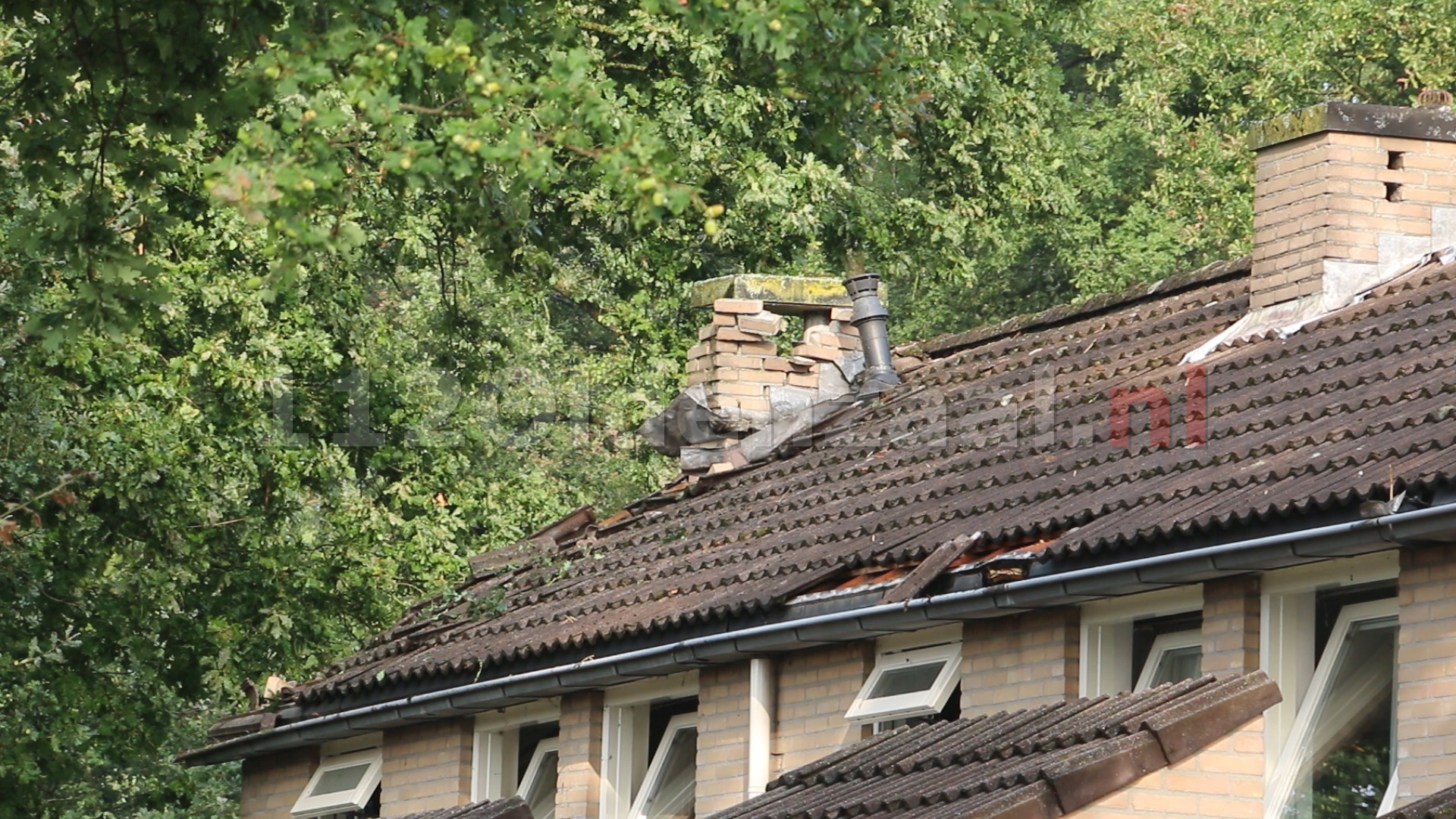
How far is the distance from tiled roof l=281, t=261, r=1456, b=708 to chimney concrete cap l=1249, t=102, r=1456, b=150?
106cm

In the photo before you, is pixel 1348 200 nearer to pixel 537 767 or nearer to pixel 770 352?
pixel 770 352

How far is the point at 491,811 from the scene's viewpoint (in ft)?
52.9

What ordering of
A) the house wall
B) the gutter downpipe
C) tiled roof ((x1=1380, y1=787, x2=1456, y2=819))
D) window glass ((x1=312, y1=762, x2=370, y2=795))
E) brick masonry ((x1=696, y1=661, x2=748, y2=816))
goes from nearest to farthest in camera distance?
1. tiled roof ((x1=1380, y1=787, x2=1456, y2=819))
2. the house wall
3. the gutter downpipe
4. brick masonry ((x1=696, y1=661, x2=748, y2=816))
5. window glass ((x1=312, y1=762, x2=370, y2=795))

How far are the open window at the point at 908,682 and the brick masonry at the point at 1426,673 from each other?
307 centimetres

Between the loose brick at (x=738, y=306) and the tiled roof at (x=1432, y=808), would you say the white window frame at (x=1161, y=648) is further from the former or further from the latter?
the loose brick at (x=738, y=306)

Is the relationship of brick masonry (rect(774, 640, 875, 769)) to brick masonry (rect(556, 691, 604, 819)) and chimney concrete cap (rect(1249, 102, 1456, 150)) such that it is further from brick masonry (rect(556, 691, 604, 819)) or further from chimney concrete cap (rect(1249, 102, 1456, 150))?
chimney concrete cap (rect(1249, 102, 1456, 150))

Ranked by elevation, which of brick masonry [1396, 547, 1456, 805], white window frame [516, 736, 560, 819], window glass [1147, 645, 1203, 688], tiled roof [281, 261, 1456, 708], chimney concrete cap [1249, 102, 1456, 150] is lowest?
brick masonry [1396, 547, 1456, 805]

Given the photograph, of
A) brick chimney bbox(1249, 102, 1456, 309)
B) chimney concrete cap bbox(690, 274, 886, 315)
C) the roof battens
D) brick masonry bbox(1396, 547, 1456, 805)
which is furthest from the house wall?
chimney concrete cap bbox(690, 274, 886, 315)

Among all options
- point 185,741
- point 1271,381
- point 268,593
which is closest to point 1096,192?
point 185,741

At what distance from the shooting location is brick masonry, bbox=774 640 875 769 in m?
13.8

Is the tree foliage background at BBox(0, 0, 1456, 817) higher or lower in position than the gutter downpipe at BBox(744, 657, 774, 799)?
higher

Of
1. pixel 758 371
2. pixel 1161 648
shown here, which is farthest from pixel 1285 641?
pixel 758 371

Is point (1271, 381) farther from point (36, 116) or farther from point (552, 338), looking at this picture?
point (552, 338)

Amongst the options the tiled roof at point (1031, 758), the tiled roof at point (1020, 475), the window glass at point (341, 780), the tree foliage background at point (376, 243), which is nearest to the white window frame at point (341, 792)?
the window glass at point (341, 780)
